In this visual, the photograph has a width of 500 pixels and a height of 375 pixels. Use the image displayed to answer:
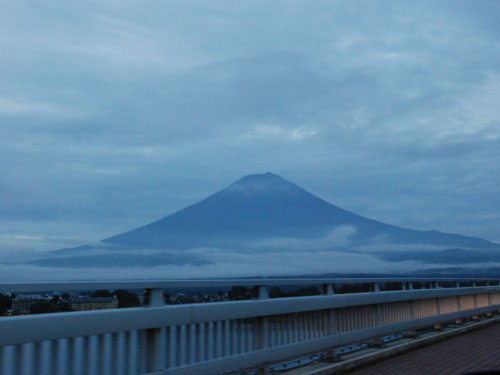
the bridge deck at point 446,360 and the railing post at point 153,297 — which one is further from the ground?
the railing post at point 153,297

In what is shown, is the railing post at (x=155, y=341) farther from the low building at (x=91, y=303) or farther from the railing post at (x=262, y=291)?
the railing post at (x=262, y=291)

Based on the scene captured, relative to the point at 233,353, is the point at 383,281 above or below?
above

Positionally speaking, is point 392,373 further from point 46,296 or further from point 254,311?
point 46,296

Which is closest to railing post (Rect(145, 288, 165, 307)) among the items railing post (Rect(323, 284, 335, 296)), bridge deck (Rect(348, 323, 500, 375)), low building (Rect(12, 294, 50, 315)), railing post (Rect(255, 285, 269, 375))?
low building (Rect(12, 294, 50, 315))

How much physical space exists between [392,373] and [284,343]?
1.87 m

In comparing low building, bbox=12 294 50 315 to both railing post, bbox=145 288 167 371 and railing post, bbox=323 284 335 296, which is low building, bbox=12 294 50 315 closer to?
railing post, bbox=145 288 167 371

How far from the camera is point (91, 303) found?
6.39 metres

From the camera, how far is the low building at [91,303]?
623 cm

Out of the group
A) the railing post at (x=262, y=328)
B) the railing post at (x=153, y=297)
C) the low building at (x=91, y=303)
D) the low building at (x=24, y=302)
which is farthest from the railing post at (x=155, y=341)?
the railing post at (x=262, y=328)

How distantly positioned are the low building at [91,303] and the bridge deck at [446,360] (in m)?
4.95

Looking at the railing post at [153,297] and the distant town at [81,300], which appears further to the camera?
the railing post at [153,297]

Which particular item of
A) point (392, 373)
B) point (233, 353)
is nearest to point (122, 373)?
point (233, 353)

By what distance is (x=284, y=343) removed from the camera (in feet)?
32.4

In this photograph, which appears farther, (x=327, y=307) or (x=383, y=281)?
(x=383, y=281)
